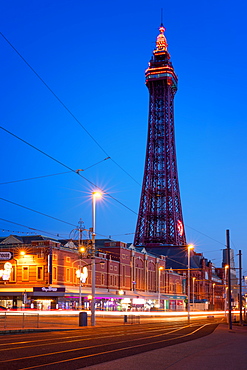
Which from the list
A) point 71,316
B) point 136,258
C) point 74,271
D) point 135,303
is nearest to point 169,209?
point 136,258

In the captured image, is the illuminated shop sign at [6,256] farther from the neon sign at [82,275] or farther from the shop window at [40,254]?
the neon sign at [82,275]

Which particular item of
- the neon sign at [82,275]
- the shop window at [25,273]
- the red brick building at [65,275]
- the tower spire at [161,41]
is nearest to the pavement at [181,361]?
the red brick building at [65,275]

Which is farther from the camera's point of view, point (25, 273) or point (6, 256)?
point (25, 273)

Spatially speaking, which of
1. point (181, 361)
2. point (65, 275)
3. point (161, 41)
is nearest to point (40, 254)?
point (65, 275)

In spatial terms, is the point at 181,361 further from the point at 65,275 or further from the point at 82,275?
the point at 65,275

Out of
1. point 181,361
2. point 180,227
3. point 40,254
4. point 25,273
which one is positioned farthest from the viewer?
point 180,227

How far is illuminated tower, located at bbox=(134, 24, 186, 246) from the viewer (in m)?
144

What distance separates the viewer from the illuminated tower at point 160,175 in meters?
144

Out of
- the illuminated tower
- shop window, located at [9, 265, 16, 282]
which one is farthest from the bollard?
the illuminated tower

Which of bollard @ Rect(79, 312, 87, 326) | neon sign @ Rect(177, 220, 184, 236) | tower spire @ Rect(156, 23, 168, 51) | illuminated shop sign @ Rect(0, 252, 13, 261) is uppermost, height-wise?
tower spire @ Rect(156, 23, 168, 51)

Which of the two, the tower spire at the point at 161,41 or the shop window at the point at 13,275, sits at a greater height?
the tower spire at the point at 161,41

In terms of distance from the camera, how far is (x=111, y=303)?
Answer: 82.6 metres

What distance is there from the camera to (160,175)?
14962cm

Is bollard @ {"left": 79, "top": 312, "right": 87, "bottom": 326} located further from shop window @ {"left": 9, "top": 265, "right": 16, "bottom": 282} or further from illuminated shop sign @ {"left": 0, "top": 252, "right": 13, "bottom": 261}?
Answer: shop window @ {"left": 9, "top": 265, "right": 16, "bottom": 282}
